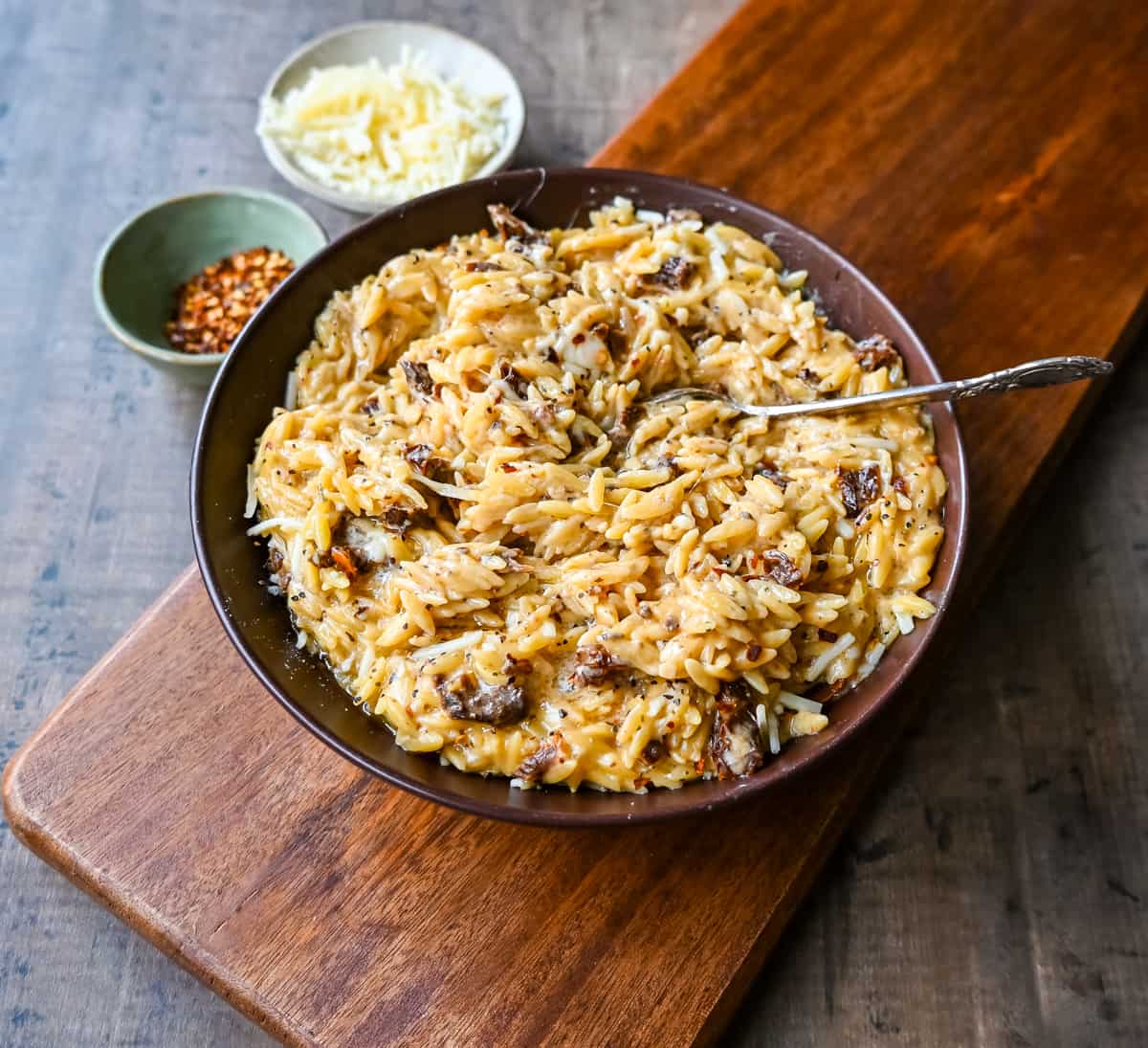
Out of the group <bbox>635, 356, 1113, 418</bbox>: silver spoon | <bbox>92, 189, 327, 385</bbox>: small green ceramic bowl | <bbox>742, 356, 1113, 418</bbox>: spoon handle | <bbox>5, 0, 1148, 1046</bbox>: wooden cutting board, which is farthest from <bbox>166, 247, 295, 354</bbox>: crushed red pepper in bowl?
<bbox>742, 356, 1113, 418</bbox>: spoon handle

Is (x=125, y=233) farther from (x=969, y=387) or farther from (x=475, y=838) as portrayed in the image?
(x=969, y=387)

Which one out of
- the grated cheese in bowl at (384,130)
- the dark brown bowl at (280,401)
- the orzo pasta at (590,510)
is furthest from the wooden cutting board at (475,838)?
the grated cheese in bowl at (384,130)

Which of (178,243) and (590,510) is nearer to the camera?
(590,510)

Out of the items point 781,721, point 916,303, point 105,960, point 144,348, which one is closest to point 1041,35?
point 916,303

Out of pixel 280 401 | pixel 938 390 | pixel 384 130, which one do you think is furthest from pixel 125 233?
pixel 938 390

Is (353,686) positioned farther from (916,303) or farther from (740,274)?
(916,303)

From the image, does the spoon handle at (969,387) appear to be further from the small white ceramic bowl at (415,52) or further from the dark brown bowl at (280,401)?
the small white ceramic bowl at (415,52)

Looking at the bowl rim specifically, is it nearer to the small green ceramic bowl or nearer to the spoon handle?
the small green ceramic bowl
